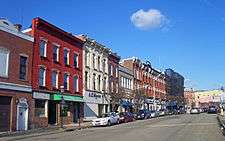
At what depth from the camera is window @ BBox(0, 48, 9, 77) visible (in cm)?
3294

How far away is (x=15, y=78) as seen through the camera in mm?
34500

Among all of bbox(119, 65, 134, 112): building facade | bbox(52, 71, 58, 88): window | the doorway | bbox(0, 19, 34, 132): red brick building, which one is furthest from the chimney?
bbox(119, 65, 134, 112): building facade

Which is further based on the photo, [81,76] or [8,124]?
[81,76]

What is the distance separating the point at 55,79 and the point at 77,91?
19.8 ft

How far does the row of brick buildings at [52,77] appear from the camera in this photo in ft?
111

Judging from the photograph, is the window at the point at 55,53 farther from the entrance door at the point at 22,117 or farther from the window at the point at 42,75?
the entrance door at the point at 22,117

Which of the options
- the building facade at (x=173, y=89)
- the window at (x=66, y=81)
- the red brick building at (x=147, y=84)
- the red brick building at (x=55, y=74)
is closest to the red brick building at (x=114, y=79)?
the red brick building at (x=147, y=84)

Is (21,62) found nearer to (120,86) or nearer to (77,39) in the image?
(77,39)

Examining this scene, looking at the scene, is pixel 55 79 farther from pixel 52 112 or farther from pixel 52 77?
pixel 52 112

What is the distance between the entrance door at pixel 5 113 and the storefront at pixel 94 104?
55.2ft

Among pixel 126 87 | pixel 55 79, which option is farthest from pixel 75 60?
pixel 126 87

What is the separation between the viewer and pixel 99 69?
180ft

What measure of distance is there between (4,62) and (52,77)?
884cm

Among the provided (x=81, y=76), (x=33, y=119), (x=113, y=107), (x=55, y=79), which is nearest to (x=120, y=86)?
(x=113, y=107)
